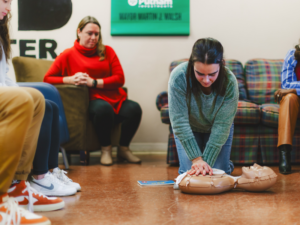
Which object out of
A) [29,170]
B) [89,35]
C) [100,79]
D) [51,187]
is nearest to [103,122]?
[100,79]

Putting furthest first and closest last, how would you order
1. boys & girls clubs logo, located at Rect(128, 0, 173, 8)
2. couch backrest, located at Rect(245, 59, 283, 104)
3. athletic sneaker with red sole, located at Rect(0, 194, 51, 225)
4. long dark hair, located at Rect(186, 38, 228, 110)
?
boys & girls clubs logo, located at Rect(128, 0, 173, 8) < couch backrest, located at Rect(245, 59, 283, 104) < long dark hair, located at Rect(186, 38, 228, 110) < athletic sneaker with red sole, located at Rect(0, 194, 51, 225)

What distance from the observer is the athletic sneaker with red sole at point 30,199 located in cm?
111

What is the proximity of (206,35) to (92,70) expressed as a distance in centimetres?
127

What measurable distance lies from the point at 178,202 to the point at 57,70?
5.27ft

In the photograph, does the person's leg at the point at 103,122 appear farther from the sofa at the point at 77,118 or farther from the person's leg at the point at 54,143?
the person's leg at the point at 54,143

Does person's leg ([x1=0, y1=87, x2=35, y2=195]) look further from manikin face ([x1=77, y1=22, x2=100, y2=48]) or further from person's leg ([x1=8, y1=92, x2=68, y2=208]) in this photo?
manikin face ([x1=77, y1=22, x2=100, y2=48])

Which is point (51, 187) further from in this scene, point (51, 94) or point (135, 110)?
point (135, 110)

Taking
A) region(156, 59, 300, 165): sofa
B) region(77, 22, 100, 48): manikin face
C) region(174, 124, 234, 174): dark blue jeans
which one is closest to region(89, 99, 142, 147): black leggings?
region(156, 59, 300, 165): sofa

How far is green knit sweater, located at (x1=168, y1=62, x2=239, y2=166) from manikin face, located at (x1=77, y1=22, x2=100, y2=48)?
1161 millimetres

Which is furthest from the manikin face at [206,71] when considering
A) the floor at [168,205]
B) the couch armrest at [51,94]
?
the couch armrest at [51,94]

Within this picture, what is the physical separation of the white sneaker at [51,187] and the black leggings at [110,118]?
35.8 inches

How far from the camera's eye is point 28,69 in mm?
2502

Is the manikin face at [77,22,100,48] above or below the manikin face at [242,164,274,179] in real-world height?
above

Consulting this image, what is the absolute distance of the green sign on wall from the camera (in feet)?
9.69
